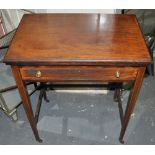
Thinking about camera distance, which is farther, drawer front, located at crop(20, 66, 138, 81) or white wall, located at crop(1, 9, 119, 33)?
white wall, located at crop(1, 9, 119, 33)

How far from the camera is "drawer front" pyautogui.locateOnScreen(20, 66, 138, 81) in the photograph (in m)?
1.00

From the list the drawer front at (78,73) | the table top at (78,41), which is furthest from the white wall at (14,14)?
the drawer front at (78,73)

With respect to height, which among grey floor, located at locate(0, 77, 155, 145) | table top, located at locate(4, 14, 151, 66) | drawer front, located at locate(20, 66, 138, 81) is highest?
table top, located at locate(4, 14, 151, 66)

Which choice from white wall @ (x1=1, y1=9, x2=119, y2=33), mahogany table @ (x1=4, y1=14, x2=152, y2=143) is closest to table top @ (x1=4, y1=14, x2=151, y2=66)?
mahogany table @ (x1=4, y1=14, x2=152, y2=143)

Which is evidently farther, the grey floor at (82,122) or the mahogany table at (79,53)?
the grey floor at (82,122)

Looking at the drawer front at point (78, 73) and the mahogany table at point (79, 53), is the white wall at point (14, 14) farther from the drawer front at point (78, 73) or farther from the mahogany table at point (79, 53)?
the drawer front at point (78, 73)

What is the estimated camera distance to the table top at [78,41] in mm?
958

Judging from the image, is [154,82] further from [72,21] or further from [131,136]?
[72,21]

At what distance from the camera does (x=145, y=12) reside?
5.67ft

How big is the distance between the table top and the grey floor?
71 cm

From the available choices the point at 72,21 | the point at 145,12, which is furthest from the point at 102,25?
the point at 145,12

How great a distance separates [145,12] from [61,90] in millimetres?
895

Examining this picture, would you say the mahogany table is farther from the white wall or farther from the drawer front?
the white wall

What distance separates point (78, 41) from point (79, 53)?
10 centimetres
